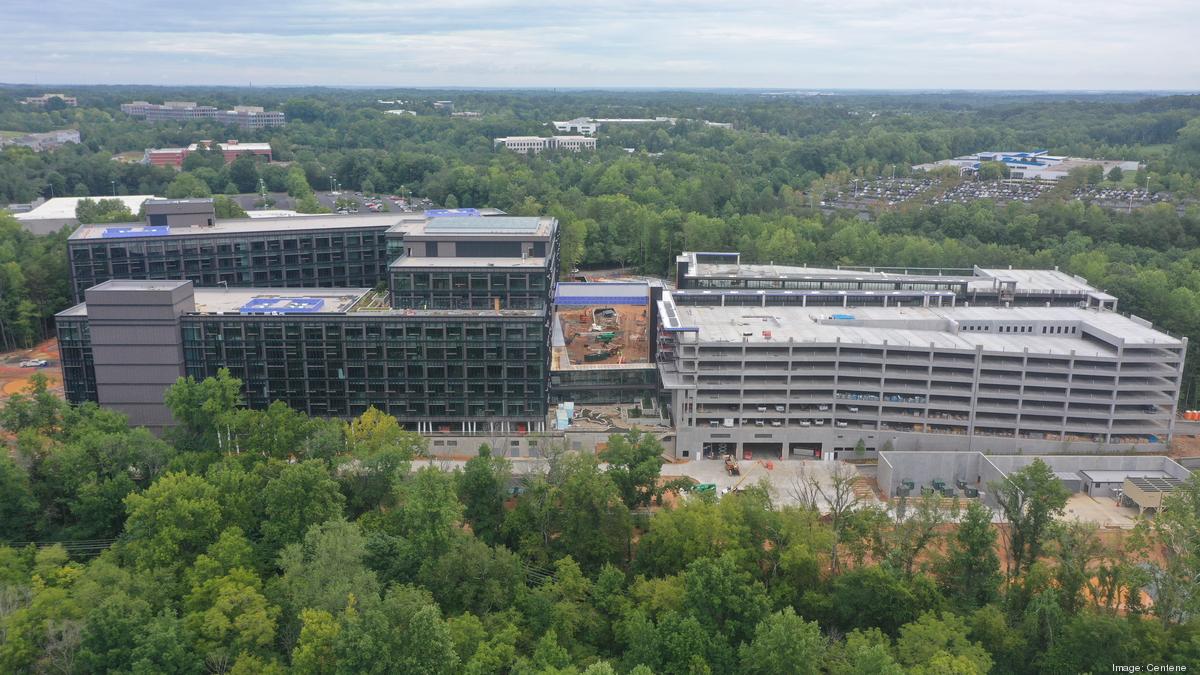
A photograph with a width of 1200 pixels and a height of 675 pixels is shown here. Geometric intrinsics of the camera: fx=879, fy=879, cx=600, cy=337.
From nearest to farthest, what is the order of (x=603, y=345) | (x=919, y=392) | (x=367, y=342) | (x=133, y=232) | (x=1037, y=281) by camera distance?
1. (x=367, y=342)
2. (x=919, y=392)
3. (x=133, y=232)
4. (x=603, y=345)
5. (x=1037, y=281)

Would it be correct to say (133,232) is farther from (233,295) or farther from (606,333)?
(606,333)

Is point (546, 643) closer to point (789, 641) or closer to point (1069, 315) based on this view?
point (789, 641)

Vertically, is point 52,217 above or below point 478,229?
below

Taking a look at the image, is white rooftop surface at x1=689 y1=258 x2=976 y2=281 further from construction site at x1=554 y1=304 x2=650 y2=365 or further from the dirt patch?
the dirt patch

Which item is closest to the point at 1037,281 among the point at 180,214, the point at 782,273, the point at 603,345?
the point at 782,273

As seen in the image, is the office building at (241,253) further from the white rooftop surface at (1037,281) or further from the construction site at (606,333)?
the white rooftop surface at (1037,281)

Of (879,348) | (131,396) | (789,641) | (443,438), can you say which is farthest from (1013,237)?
(131,396)

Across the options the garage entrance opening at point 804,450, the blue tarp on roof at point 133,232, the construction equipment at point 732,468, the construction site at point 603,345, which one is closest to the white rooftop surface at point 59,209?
the blue tarp on roof at point 133,232
